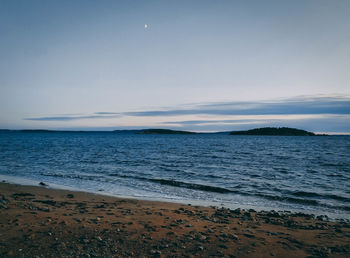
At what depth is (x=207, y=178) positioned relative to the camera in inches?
832

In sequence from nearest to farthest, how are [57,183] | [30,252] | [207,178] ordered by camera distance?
1. [30,252]
2. [57,183]
3. [207,178]

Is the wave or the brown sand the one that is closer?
the brown sand

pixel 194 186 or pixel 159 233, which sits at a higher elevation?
pixel 159 233

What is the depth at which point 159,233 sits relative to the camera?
26.1ft

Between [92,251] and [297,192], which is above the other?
[92,251]

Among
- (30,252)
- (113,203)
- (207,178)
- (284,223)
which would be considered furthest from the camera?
(207,178)

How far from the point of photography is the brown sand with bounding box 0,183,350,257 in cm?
661

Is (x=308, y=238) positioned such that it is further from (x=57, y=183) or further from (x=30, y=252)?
(x=57, y=183)

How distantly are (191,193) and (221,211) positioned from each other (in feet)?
16.5

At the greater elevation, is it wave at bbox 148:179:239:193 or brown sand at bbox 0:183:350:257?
brown sand at bbox 0:183:350:257

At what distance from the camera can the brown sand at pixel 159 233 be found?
21.7 feet

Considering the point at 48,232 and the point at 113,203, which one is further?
the point at 113,203

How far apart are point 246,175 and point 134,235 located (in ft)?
57.8

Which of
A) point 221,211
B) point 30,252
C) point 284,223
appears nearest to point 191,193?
point 221,211
